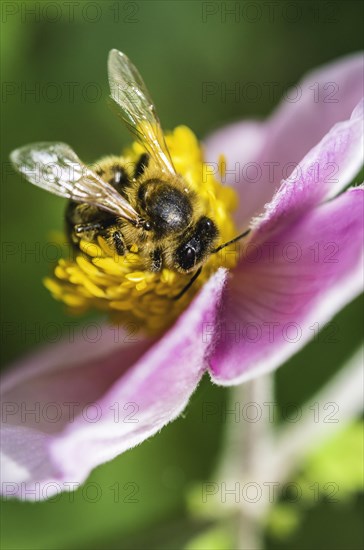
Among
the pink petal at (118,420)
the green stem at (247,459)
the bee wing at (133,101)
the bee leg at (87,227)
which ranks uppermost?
the bee wing at (133,101)

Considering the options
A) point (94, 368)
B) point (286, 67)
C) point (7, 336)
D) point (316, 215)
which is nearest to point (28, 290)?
point (7, 336)

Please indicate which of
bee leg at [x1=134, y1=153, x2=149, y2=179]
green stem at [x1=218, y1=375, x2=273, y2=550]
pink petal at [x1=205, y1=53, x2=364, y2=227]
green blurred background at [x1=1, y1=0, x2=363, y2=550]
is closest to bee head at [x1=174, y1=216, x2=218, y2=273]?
bee leg at [x1=134, y1=153, x2=149, y2=179]

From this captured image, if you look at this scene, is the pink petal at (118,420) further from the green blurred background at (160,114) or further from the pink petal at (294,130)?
the green blurred background at (160,114)

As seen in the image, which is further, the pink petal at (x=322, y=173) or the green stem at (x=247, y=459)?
the green stem at (x=247, y=459)

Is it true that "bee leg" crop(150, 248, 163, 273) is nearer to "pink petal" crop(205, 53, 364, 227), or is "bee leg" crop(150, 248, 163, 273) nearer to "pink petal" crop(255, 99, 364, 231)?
"pink petal" crop(255, 99, 364, 231)

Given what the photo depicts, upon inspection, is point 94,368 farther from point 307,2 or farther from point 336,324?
point 307,2

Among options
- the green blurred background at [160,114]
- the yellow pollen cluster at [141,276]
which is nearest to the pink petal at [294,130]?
the yellow pollen cluster at [141,276]

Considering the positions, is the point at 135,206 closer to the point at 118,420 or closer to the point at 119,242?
the point at 119,242
